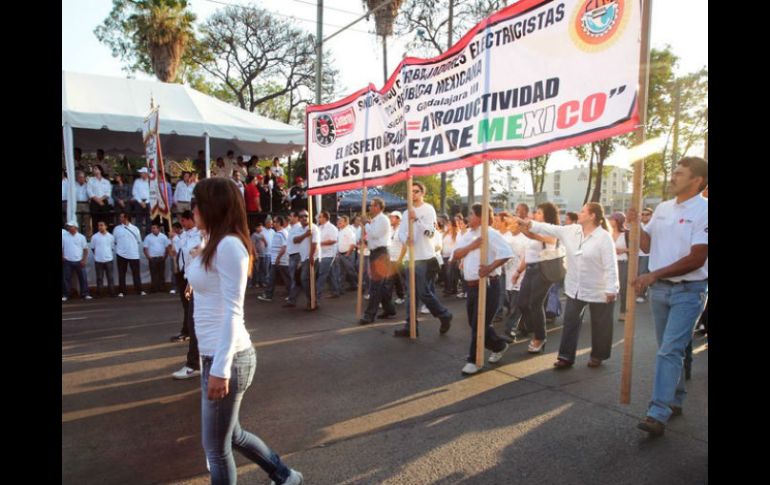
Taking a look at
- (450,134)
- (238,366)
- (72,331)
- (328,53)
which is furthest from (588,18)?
(328,53)

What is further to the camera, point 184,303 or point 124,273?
point 124,273

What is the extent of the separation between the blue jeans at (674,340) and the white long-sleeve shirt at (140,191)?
42.9 ft

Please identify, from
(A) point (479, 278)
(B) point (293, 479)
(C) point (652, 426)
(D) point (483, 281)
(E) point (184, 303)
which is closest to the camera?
(B) point (293, 479)

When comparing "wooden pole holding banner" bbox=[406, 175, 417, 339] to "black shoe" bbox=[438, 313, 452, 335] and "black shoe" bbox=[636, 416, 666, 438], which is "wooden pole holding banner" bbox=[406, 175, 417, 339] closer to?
"black shoe" bbox=[438, 313, 452, 335]

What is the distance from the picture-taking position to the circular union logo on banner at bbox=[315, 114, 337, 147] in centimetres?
916

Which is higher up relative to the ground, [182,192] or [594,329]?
[182,192]

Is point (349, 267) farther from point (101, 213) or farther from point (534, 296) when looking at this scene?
point (534, 296)

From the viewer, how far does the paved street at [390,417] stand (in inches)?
135

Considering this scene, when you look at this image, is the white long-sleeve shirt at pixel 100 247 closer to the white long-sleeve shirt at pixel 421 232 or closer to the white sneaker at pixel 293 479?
the white long-sleeve shirt at pixel 421 232

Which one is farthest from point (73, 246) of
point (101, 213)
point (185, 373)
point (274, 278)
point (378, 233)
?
point (185, 373)

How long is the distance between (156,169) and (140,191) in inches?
270

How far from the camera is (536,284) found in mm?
6922

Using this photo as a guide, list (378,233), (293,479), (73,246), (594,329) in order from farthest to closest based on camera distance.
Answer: (73,246) < (378,233) < (594,329) < (293,479)
